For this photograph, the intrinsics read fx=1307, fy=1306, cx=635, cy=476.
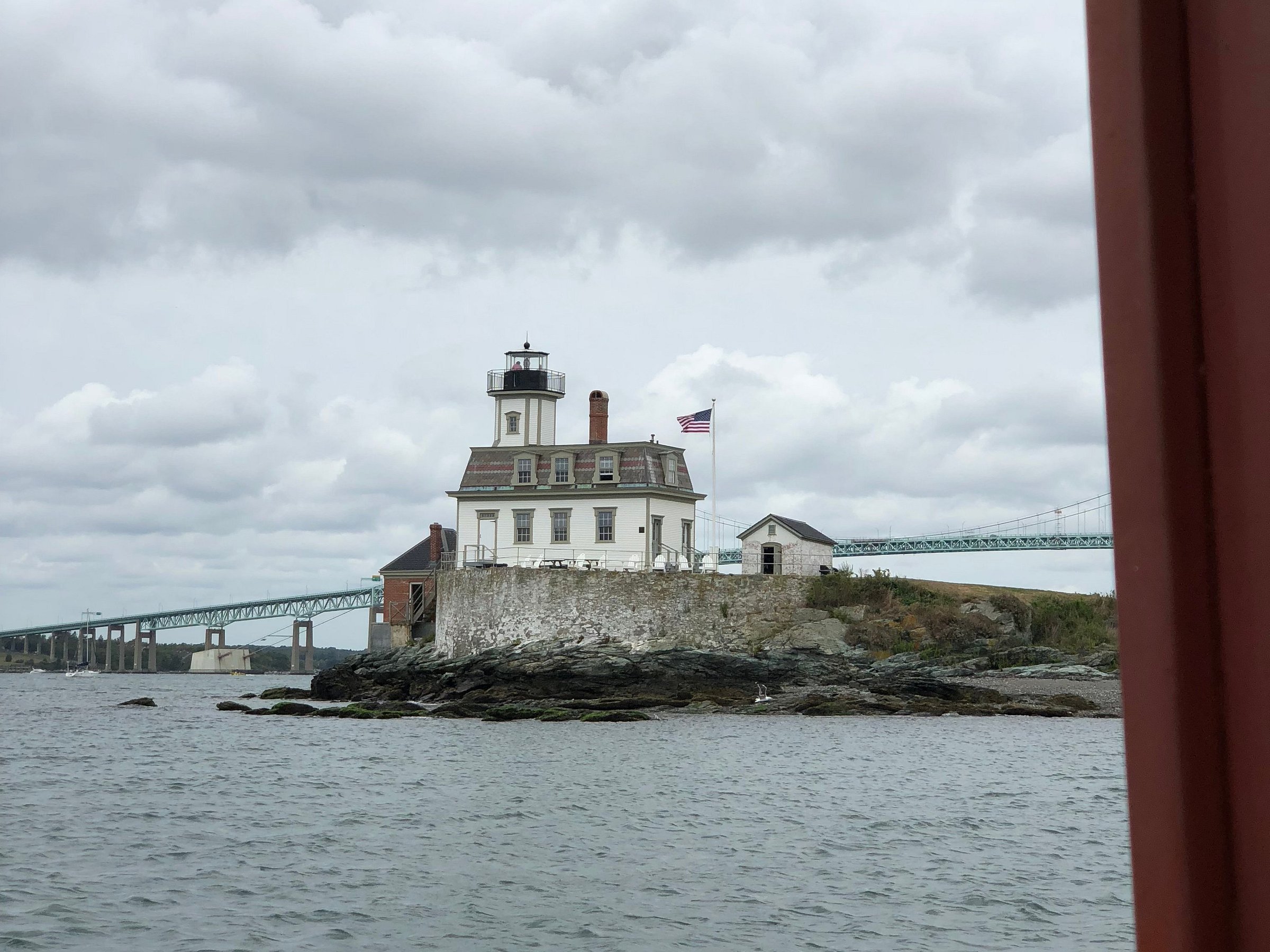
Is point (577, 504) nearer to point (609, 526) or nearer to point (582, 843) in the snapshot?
point (609, 526)

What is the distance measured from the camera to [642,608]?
142 ft

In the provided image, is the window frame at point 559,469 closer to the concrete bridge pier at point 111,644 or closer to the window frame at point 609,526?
the window frame at point 609,526

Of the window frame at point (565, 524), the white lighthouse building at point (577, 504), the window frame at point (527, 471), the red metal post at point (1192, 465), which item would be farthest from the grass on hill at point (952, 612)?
the red metal post at point (1192, 465)

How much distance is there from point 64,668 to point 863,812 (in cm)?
14193

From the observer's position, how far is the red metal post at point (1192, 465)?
1.21 meters

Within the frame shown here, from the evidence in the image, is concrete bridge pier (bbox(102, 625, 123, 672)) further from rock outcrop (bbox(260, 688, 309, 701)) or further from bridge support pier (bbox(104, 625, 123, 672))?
rock outcrop (bbox(260, 688, 309, 701))

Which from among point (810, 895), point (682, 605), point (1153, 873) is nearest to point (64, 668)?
point (682, 605)

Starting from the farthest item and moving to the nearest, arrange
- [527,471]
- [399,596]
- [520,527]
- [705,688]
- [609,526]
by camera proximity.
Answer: [399,596] < [527,471] < [520,527] < [609,526] < [705,688]

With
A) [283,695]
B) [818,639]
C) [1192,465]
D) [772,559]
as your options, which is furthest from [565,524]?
[1192,465]

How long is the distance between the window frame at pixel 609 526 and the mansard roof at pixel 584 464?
0.96 metres

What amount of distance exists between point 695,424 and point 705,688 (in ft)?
26.5

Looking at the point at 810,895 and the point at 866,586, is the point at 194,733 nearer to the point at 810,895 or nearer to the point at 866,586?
the point at 866,586

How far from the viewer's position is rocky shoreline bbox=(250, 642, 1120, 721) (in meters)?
35.0

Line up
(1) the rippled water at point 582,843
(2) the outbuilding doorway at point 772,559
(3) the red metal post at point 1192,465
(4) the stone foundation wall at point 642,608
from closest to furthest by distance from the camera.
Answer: (3) the red metal post at point 1192,465
(1) the rippled water at point 582,843
(4) the stone foundation wall at point 642,608
(2) the outbuilding doorway at point 772,559
